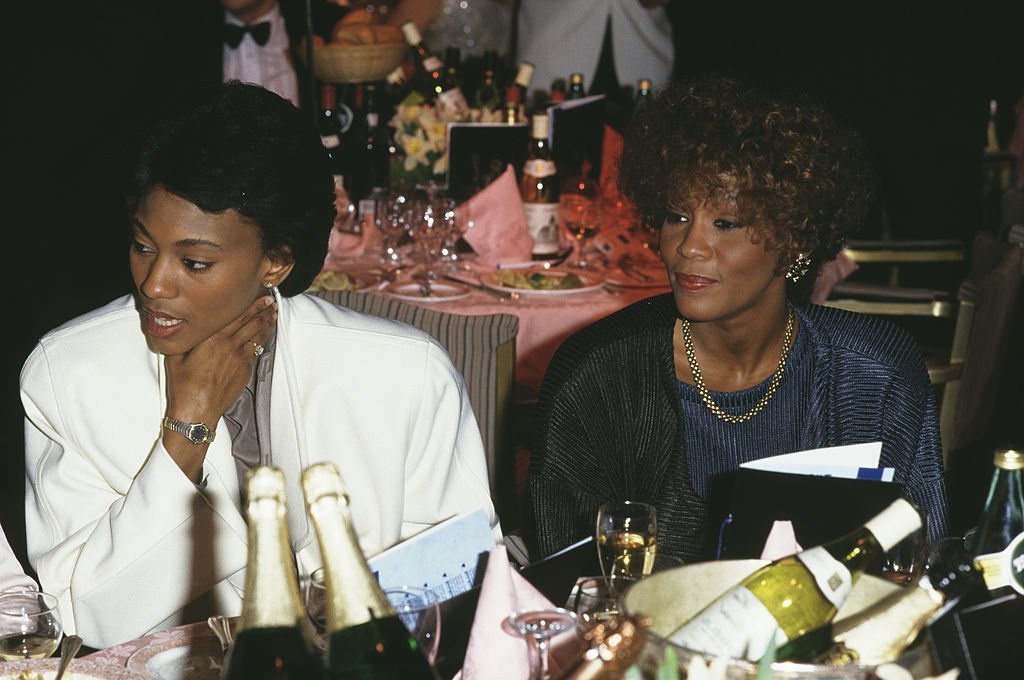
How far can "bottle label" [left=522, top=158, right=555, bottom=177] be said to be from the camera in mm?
4203

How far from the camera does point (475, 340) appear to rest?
2.83 metres

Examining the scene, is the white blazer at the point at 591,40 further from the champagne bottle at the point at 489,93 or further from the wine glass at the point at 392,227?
the wine glass at the point at 392,227

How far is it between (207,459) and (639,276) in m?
2.14

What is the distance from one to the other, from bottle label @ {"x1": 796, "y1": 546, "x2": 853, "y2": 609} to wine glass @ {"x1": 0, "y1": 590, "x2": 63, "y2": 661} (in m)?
0.94

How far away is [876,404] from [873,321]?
21cm

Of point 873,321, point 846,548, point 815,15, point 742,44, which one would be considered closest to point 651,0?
point 815,15

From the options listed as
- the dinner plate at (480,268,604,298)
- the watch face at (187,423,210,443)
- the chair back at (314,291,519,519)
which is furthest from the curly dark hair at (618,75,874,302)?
the dinner plate at (480,268,604,298)

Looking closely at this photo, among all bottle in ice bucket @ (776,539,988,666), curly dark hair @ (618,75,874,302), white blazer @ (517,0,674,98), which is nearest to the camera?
bottle in ice bucket @ (776,539,988,666)

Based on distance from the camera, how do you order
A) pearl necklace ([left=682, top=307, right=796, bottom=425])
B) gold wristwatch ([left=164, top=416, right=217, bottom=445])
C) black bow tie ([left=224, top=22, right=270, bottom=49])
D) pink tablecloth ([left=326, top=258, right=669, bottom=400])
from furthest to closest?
1. black bow tie ([left=224, top=22, right=270, bottom=49])
2. pink tablecloth ([left=326, top=258, right=669, bottom=400])
3. pearl necklace ([left=682, top=307, right=796, bottom=425])
4. gold wristwatch ([left=164, top=416, right=217, bottom=445])

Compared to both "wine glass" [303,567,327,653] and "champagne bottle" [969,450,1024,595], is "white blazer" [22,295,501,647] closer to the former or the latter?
"wine glass" [303,567,327,653]

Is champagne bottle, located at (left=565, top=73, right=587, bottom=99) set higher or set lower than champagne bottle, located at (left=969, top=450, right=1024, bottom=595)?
higher

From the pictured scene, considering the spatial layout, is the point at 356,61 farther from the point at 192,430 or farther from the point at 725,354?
the point at 192,430

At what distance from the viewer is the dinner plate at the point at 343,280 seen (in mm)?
3725

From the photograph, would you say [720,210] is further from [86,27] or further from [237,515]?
[86,27]
